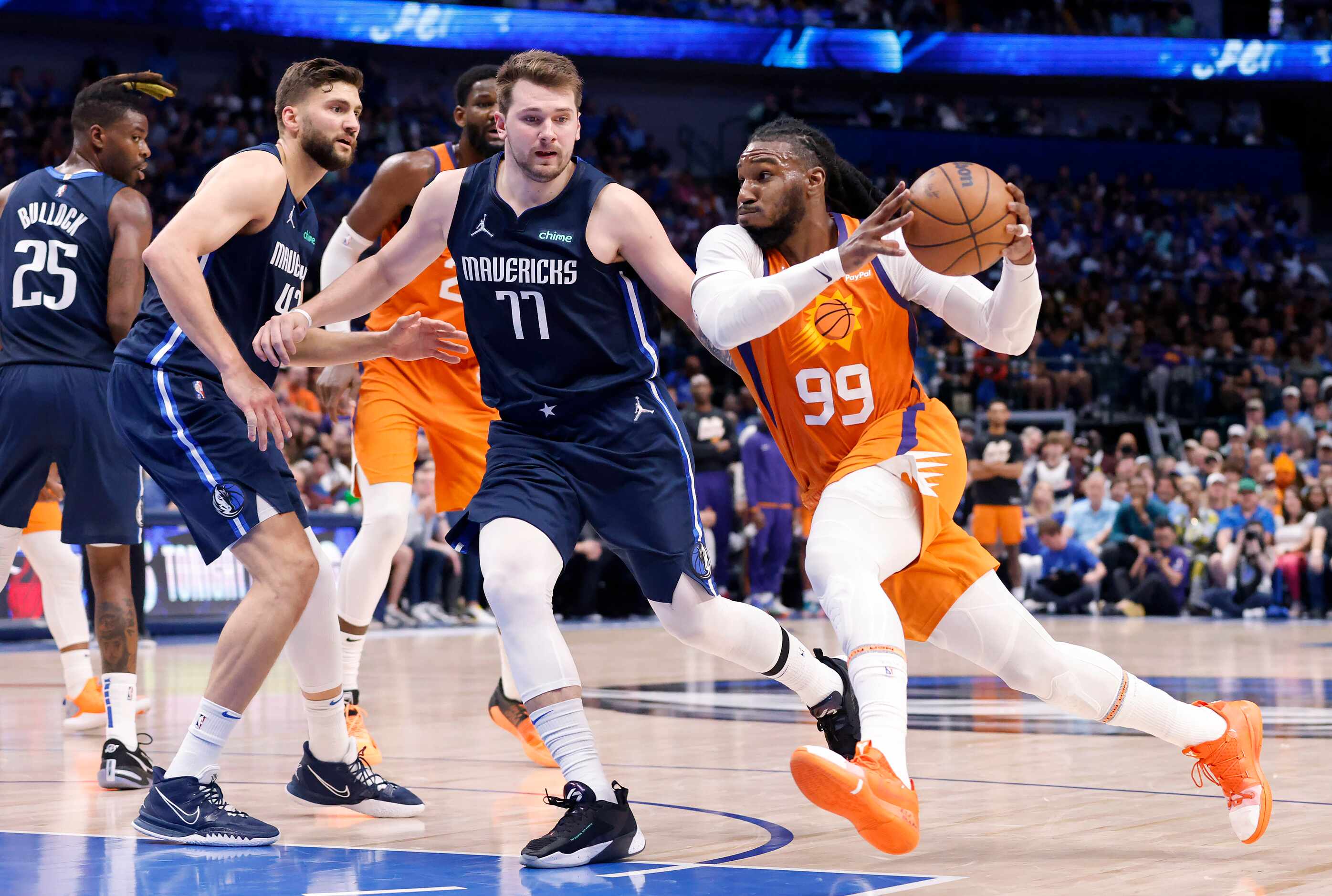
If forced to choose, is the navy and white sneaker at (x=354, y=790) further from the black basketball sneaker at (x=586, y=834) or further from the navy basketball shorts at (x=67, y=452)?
the navy basketball shorts at (x=67, y=452)

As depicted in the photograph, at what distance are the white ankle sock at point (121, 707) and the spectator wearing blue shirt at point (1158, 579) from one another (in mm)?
11813

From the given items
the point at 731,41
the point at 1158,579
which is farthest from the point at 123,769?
the point at 731,41

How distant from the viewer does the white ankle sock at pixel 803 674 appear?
477cm

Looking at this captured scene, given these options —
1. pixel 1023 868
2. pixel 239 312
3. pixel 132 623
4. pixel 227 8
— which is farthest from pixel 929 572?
pixel 227 8

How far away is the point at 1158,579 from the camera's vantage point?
15484 millimetres

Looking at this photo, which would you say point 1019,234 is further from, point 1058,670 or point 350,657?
point 350,657

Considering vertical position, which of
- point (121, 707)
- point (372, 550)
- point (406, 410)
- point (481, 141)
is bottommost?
point (121, 707)

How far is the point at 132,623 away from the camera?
19.2 feet

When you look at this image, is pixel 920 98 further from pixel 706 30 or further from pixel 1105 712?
pixel 1105 712

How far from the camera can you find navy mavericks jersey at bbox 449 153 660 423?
435 centimetres

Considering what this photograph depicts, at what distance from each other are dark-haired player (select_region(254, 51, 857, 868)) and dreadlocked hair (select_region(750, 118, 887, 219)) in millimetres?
448

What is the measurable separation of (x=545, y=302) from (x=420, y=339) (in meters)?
0.38

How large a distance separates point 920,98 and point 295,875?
27.4 m

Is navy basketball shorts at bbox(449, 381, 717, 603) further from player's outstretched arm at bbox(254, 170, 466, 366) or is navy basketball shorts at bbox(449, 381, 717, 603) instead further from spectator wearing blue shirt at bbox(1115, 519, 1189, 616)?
spectator wearing blue shirt at bbox(1115, 519, 1189, 616)
